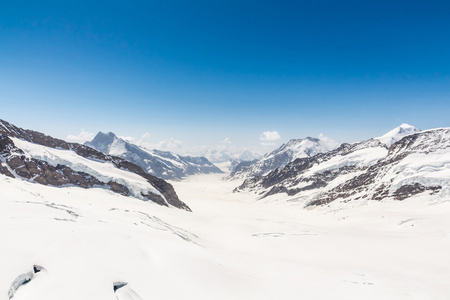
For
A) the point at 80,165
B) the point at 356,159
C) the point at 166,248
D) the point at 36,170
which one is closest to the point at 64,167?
the point at 80,165

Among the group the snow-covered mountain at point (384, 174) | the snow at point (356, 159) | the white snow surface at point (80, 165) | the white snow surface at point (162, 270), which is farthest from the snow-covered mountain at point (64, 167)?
the snow at point (356, 159)

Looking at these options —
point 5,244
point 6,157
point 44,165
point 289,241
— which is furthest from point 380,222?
point 6,157

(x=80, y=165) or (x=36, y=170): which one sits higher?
(x=80, y=165)

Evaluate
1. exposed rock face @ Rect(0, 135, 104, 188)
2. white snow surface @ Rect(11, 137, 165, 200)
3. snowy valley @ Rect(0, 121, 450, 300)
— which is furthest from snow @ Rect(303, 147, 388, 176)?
exposed rock face @ Rect(0, 135, 104, 188)

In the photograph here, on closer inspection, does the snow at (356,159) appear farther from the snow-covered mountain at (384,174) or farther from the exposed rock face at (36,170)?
the exposed rock face at (36,170)

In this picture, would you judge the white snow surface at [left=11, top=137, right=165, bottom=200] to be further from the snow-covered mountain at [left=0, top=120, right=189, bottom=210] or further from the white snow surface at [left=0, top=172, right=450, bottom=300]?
the white snow surface at [left=0, top=172, right=450, bottom=300]

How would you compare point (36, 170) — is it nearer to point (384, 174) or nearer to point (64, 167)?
point (64, 167)
